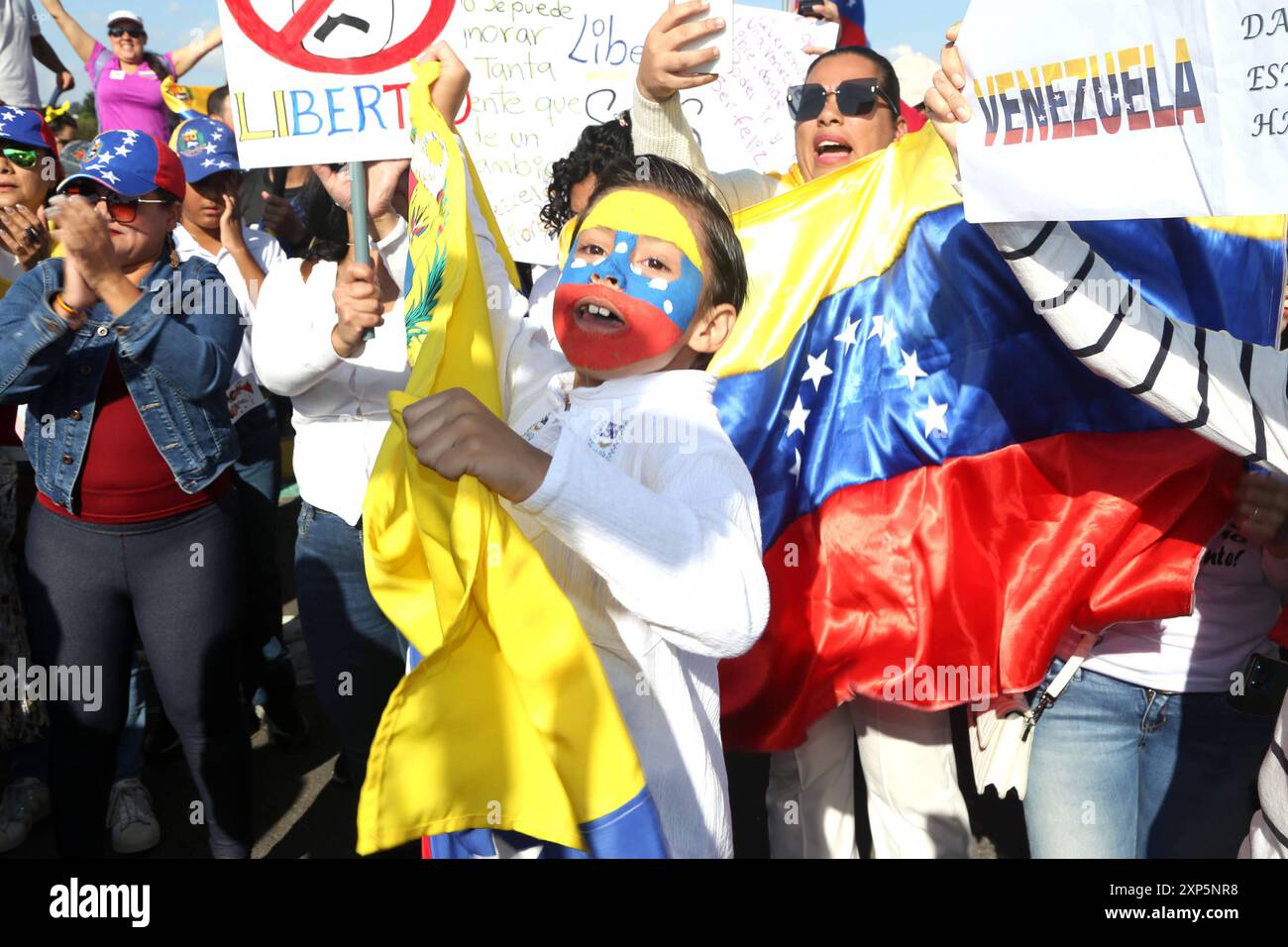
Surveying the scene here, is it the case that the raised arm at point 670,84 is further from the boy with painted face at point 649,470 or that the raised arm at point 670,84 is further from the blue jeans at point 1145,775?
the blue jeans at point 1145,775

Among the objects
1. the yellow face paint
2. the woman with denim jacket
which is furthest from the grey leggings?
the yellow face paint

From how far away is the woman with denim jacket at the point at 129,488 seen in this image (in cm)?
303

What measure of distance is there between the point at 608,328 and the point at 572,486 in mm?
455

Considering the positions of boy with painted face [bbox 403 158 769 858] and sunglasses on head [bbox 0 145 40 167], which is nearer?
boy with painted face [bbox 403 158 769 858]

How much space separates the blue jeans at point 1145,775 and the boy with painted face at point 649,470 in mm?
1057

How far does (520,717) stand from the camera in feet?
5.97

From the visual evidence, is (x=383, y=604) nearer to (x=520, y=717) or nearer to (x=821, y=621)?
(x=520, y=717)

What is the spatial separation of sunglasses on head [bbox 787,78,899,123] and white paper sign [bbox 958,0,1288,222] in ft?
4.96

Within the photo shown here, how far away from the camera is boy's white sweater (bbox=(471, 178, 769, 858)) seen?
1.73 metres

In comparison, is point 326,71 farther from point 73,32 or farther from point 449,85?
point 73,32

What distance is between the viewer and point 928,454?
10.5 ft

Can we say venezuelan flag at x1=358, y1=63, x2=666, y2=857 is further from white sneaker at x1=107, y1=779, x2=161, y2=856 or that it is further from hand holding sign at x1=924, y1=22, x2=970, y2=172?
white sneaker at x1=107, y1=779, x2=161, y2=856
